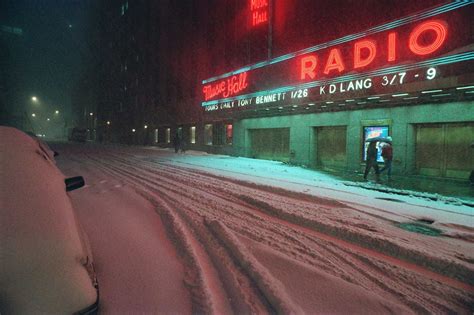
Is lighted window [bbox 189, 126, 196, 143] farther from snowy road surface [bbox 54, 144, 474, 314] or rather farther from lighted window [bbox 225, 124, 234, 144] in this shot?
snowy road surface [bbox 54, 144, 474, 314]

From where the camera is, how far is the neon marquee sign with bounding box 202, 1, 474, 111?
9.14m

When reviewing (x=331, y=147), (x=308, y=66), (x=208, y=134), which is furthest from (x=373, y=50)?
(x=208, y=134)

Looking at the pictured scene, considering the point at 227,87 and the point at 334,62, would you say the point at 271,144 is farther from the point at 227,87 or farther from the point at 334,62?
the point at 334,62

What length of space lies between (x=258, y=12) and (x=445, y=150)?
49.2 ft

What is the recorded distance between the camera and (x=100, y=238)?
13.3 feet

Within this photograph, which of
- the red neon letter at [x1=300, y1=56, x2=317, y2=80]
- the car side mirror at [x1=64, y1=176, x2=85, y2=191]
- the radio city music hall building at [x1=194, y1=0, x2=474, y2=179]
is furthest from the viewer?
the red neon letter at [x1=300, y1=56, x2=317, y2=80]

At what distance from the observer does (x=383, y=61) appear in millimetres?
11031

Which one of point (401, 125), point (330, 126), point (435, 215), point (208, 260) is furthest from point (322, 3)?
point (208, 260)

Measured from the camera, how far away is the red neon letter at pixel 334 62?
41.2 feet

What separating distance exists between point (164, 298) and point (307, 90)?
13.1 m

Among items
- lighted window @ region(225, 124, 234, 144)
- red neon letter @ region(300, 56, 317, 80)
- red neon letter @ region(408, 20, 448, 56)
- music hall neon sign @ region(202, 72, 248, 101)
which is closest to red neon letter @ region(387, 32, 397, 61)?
red neon letter @ region(408, 20, 448, 56)

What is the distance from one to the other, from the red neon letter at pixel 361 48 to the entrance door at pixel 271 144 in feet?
22.4

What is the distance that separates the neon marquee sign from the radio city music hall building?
4 centimetres

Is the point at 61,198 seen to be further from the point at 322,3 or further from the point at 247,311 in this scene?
the point at 322,3
